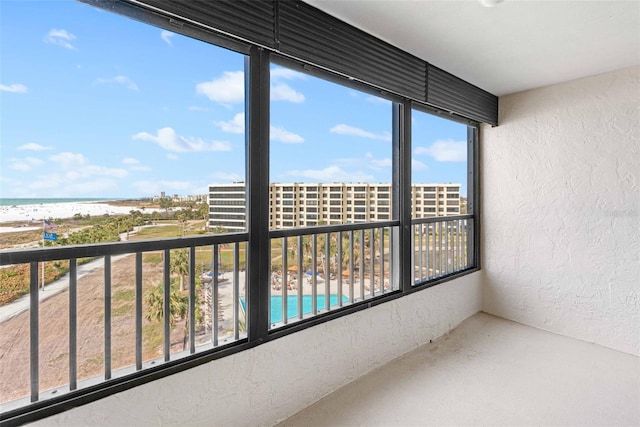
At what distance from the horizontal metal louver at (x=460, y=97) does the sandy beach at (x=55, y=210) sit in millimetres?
2513

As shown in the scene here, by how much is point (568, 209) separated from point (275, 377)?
10.0 feet

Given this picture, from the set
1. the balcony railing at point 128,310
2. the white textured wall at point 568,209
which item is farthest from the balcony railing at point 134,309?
the white textured wall at point 568,209

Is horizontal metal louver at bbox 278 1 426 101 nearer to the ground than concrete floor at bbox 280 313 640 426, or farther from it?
farther from it

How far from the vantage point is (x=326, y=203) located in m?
2.69

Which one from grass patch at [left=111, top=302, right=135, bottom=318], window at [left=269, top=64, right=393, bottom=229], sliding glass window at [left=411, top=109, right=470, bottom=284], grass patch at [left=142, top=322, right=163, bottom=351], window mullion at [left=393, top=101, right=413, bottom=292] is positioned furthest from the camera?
sliding glass window at [left=411, top=109, right=470, bottom=284]

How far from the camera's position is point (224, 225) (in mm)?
1858

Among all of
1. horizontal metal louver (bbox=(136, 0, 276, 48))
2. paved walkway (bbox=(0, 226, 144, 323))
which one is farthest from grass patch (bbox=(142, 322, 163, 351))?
horizontal metal louver (bbox=(136, 0, 276, 48))

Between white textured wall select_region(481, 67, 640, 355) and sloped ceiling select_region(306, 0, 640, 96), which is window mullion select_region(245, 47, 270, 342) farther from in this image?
white textured wall select_region(481, 67, 640, 355)

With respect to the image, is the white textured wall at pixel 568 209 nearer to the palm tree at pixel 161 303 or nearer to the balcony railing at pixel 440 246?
the balcony railing at pixel 440 246

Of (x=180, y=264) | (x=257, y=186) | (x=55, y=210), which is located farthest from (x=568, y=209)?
(x=55, y=210)

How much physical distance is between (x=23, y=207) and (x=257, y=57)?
1318mm

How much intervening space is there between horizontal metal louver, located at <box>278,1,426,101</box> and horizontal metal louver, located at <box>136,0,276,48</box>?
0.26 ft

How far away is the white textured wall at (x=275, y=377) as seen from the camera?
1430 millimetres

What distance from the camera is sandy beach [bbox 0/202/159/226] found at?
1.28 meters
